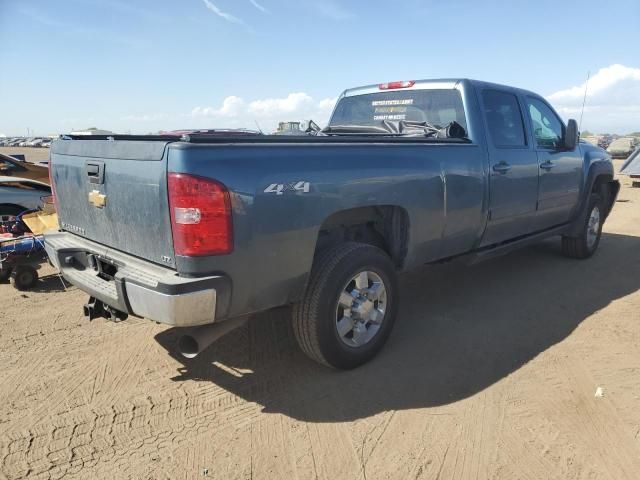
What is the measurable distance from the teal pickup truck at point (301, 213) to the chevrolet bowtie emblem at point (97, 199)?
0.04ft

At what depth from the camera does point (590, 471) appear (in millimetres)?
2467

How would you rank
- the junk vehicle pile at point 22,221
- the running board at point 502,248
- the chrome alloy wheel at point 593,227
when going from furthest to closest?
the chrome alloy wheel at point 593,227, the junk vehicle pile at point 22,221, the running board at point 502,248

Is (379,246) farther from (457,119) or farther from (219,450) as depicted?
(219,450)

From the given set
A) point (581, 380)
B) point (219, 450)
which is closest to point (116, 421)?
point (219, 450)

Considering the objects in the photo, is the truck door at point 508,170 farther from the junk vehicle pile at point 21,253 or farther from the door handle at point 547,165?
the junk vehicle pile at point 21,253

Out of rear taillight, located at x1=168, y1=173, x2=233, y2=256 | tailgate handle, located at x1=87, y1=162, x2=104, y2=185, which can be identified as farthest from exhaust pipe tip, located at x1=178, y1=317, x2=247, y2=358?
tailgate handle, located at x1=87, y1=162, x2=104, y2=185

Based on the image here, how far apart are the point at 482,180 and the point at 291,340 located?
2.10 m

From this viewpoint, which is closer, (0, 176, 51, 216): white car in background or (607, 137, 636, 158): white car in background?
(0, 176, 51, 216): white car in background

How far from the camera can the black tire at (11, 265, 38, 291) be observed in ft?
17.2

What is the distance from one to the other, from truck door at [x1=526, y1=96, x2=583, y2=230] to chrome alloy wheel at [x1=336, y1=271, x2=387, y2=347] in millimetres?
2510

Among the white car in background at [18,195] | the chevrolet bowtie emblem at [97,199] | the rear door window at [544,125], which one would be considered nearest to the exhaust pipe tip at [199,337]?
the chevrolet bowtie emblem at [97,199]

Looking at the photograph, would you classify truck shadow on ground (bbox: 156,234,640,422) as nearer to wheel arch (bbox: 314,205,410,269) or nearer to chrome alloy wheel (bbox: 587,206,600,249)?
chrome alloy wheel (bbox: 587,206,600,249)

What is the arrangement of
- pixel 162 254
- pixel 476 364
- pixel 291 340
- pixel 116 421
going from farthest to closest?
1. pixel 291 340
2. pixel 476 364
3. pixel 116 421
4. pixel 162 254

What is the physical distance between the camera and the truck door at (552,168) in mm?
5043
